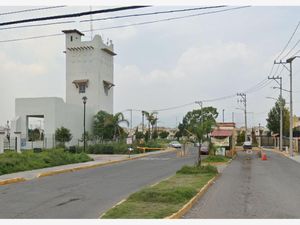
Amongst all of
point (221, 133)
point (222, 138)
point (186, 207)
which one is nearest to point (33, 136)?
point (221, 133)

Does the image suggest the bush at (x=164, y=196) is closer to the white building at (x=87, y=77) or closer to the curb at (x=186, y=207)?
the curb at (x=186, y=207)

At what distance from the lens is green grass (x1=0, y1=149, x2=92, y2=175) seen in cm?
2528

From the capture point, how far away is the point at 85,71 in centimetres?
7294

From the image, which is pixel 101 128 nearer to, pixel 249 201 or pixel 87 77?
pixel 87 77

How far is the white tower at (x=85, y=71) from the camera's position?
238 feet

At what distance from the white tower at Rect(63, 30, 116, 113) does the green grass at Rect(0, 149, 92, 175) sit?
3727cm

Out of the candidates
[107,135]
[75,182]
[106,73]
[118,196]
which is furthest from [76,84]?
[118,196]

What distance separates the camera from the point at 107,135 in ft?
225

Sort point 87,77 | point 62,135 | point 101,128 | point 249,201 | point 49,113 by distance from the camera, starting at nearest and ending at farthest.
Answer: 1. point 249,201
2. point 62,135
3. point 49,113
4. point 101,128
5. point 87,77

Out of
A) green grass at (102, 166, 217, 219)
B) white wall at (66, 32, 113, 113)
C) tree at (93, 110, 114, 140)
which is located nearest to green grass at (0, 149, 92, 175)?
green grass at (102, 166, 217, 219)

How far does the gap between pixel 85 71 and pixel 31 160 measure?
45.2 m

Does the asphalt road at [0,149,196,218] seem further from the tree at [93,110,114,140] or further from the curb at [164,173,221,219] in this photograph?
the tree at [93,110,114,140]

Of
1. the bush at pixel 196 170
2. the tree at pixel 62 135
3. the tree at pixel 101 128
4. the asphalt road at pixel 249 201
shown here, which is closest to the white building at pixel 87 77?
the tree at pixel 101 128

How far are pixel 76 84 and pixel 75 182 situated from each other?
5369 centimetres
